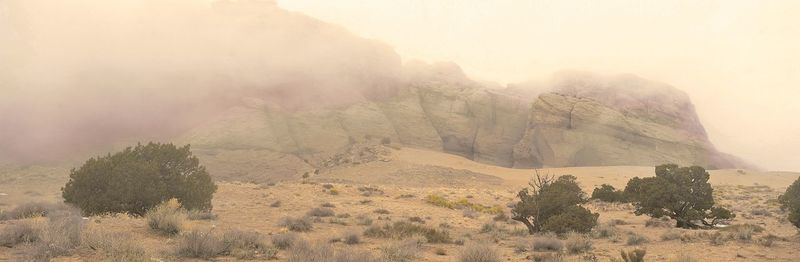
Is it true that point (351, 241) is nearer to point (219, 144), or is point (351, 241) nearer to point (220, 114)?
point (219, 144)

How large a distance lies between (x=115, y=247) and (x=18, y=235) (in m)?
3.37

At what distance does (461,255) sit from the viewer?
1136cm

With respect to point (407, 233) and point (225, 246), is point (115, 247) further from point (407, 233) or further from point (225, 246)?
point (407, 233)

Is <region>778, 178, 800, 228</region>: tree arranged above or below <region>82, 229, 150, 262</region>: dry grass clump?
above

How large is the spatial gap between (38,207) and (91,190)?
3.25 metres

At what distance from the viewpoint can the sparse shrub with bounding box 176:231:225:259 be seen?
10531 millimetres

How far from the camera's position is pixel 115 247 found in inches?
381

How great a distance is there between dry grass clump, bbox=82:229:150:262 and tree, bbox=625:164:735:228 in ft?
71.4

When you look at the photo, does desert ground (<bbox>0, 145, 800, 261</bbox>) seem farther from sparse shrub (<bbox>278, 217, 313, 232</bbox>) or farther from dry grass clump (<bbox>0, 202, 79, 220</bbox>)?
dry grass clump (<bbox>0, 202, 79, 220</bbox>)

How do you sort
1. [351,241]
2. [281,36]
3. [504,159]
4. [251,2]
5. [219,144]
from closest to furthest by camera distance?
1. [351,241]
2. [219,144]
3. [504,159]
4. [281,36]
5. [251,2]

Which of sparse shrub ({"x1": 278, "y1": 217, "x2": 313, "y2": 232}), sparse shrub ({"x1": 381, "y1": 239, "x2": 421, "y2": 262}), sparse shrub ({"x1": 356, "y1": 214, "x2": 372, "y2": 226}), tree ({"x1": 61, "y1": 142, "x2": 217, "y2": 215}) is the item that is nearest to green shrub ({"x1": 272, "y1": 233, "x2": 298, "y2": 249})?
sparse shrub ({"x1": 381, "y1": 239, "x2": 421, "y2": 262})

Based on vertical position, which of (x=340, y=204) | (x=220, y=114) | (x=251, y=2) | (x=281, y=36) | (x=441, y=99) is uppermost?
(x=251, y=2)

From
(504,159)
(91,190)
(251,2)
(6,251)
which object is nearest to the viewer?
(6,251)

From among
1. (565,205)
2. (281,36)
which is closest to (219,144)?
(281,36)
